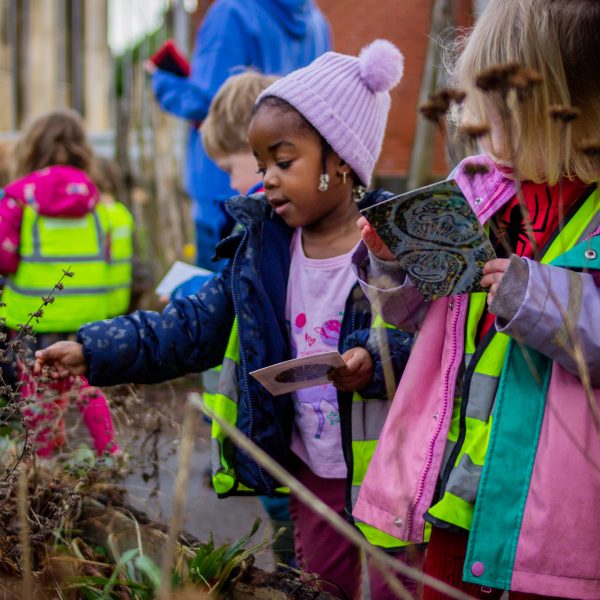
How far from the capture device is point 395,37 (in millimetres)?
13250

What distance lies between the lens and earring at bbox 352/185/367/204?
2.76m

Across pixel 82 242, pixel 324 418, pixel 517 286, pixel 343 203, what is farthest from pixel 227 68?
pixel 517 286

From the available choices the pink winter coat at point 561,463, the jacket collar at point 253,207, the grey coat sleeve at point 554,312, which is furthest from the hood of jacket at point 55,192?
the grey coat sleeve at point 554,312

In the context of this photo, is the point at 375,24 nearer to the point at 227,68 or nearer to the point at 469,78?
the point at 227,68

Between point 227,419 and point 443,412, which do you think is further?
point 227,419

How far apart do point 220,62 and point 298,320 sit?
2.40 metres

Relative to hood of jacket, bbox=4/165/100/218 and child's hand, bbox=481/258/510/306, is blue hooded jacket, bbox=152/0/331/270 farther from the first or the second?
child's hand, bbox=481/258/510/306

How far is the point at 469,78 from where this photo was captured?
2.00 m

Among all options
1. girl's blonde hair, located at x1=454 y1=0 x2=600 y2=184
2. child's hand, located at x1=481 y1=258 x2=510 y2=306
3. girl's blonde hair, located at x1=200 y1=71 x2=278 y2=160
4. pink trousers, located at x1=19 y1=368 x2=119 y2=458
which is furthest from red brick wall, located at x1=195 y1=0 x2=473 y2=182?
child's hand, located at x1=481 y1=258 x2=510 y2=306

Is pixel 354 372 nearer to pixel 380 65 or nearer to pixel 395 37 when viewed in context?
pixel 380 65

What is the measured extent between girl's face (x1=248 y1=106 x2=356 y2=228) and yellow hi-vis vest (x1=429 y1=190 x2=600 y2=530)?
81 centimetres

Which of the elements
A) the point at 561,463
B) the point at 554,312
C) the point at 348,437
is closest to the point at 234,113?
the point at 348,437

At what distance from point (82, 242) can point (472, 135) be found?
326 cm

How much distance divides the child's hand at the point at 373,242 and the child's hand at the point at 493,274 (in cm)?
27
